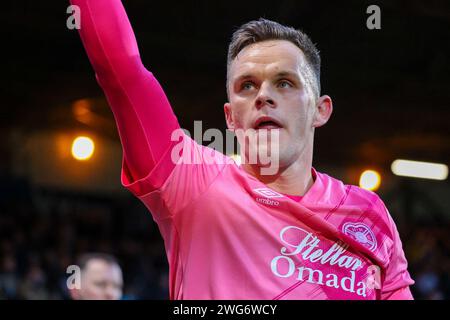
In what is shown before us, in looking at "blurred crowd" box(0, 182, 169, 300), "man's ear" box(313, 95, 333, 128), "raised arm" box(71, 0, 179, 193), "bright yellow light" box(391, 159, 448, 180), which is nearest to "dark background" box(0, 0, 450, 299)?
"blurred crowd" box(0, 182, 169, 300)

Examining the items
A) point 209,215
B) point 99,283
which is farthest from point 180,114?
point 209,215

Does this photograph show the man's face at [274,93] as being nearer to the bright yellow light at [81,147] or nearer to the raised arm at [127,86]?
the raised arm at [127,86]

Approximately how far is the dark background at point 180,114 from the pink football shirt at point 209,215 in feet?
17.8

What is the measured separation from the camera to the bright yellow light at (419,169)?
13648 millimetres

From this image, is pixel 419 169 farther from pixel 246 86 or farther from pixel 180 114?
pixel 246 86

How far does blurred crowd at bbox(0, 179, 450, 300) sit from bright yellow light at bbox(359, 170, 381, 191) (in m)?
1.10

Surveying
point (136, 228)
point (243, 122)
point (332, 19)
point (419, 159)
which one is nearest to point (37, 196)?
point (136, 228)

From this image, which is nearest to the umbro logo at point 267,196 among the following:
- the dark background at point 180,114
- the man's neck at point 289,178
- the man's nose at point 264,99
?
the man's neck at point 289,178

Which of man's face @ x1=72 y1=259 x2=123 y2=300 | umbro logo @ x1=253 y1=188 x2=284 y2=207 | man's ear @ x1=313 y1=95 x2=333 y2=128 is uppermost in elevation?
man's ear @ x1=313 y1=95 x2=333 y2=128

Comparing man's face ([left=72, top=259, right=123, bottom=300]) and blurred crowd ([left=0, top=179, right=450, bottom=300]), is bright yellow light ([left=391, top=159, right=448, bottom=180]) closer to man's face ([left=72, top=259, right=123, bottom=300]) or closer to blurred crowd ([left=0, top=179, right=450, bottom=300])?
blurred crowd ([left=0, top=179, right=450, bottom=300])

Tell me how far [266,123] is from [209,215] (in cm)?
40

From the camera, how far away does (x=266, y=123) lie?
2.35 meters

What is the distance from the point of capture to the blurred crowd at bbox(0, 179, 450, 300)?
34.0ft

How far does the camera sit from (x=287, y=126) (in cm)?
239
